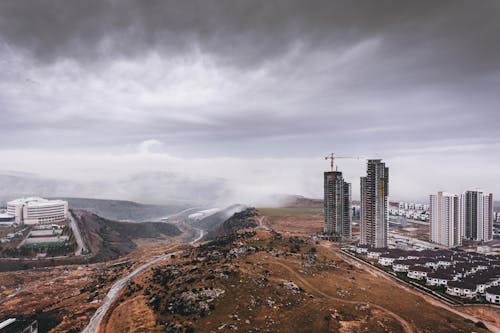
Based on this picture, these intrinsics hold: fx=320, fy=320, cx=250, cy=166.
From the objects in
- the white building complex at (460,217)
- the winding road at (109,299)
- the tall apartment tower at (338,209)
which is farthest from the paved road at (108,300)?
the white building complex at (460,217)

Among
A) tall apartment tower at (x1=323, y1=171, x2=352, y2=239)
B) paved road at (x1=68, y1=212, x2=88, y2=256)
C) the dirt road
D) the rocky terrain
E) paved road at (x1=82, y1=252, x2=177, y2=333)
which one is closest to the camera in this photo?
the dirt road

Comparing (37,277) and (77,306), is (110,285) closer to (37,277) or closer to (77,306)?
(77,306)

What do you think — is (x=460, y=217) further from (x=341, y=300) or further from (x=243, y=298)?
(x=243, y=298)

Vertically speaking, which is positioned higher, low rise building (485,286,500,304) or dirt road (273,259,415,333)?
dirt road (273,259,415,333)

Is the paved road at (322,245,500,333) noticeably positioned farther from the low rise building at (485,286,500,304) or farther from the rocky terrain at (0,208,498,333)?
the low rise building at (485,286,500,304)

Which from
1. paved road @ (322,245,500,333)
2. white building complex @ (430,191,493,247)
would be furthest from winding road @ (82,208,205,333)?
white building complex @ (430,191,493,247)

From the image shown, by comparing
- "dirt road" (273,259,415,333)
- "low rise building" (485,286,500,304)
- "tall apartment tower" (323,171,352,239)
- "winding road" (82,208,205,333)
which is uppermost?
"tall apartment tower" (323,171,352,239)

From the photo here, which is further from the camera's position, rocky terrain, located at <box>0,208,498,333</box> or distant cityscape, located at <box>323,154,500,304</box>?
distant cityscape, located at <box>323,154,500,304</box>

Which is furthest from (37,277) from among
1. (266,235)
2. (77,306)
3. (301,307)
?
(301,307)

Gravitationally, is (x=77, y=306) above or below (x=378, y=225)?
below
